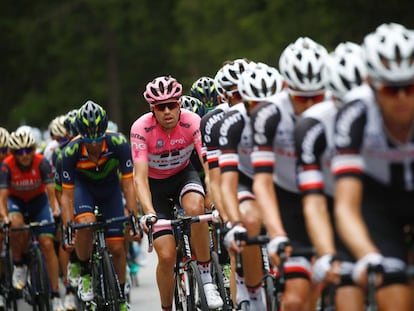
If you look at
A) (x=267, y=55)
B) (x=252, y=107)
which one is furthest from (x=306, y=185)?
(x=267, y=55)

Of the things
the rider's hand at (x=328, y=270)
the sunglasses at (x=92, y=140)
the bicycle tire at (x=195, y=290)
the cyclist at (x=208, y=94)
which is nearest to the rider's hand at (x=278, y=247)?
the rider's hand at (x=328, y=270)

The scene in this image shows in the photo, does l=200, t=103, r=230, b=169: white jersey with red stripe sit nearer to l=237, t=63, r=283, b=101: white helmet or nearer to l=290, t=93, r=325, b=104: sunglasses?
l=237, t=63, r=283, b=101: white helmet

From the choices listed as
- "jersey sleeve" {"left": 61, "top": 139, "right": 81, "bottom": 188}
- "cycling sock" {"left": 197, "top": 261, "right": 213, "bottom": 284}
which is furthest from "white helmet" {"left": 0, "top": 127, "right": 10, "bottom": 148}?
"cycling sock" {"left": 197, "top": 261, "right": 213, "bottom": 284}

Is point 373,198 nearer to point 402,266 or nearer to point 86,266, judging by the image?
point 402,266

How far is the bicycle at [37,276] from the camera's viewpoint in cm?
1413

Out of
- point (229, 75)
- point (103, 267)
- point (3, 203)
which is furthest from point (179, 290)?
point (3, 203)

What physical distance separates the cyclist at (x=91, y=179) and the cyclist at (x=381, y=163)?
5.28m

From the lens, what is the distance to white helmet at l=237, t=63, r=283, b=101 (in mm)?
9703

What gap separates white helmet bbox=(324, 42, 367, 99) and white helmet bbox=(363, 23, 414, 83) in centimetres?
89

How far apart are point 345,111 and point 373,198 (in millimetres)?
493

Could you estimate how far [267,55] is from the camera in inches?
1794

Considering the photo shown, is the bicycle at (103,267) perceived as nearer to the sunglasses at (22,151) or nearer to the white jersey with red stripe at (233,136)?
the white jersey with red stripe at (233,136)

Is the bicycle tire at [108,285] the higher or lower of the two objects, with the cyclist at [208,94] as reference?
lower

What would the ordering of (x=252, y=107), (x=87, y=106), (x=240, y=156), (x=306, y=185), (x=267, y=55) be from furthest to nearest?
1. (x=267, y=55)
2. (x=87, y=106)
3. (x=240, y=156)
4. (x=252, y=107)
5. (x=306, y=185)
